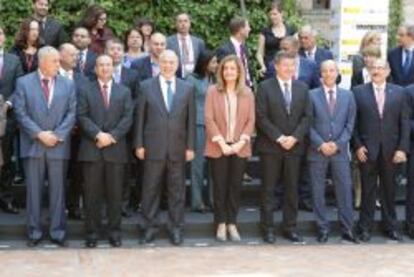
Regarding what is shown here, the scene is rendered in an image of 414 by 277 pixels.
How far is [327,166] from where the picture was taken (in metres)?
9.00

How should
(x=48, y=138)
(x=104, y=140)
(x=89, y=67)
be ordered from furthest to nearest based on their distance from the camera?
(x=89, y=67) < (x=104, y=140) < (x=48, y=138)

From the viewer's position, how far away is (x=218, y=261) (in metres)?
8.07

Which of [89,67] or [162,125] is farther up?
[89,67]

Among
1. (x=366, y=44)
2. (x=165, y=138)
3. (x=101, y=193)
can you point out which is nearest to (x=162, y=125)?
(x=165, y=138)

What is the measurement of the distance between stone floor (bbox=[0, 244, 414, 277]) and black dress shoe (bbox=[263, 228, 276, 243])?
14cm

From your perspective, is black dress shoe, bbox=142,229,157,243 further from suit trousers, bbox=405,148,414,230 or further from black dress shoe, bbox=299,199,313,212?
suit trousers, bbox=405,148,414,230

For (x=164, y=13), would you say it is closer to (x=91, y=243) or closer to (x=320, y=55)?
(x=320, y=55)

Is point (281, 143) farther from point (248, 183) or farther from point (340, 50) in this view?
point (340, 50)

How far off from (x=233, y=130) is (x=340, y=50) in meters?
2.85

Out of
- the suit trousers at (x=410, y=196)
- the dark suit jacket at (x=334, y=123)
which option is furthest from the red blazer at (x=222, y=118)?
the suit trousers at (x=410, y=196)

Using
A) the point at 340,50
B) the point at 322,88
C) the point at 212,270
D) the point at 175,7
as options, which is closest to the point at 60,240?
the point at 212,270

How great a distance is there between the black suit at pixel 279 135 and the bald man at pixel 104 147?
1358 millimetres

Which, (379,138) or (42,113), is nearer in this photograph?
(42,113)

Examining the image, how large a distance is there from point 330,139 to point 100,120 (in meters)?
2.34
